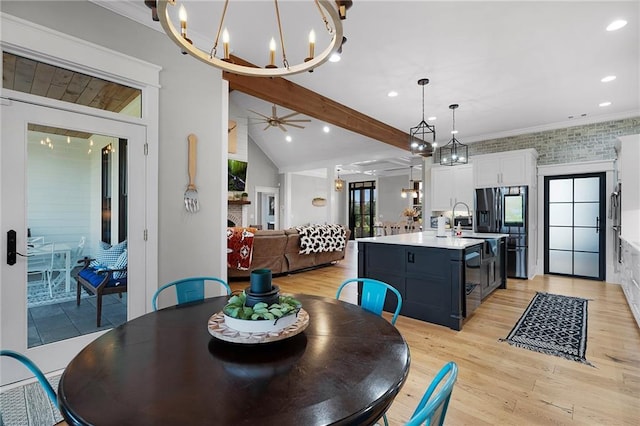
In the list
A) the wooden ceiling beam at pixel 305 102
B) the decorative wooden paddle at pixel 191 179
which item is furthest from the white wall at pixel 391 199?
the decorative wooden paddle at pixel 191 179

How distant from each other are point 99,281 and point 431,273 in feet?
10.4

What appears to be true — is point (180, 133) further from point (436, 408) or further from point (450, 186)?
point (450, 186)

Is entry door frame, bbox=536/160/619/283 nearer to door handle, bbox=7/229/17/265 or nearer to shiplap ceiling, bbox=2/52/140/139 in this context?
shiplap ceiling, bbox=2/52/140/139

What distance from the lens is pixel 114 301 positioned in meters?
2.59

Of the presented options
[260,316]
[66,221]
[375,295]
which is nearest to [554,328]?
[375,295]

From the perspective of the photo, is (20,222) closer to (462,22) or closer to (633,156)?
(462,22)

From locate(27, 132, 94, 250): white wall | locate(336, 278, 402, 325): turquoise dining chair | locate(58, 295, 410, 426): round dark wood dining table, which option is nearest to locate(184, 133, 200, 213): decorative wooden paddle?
locate(27, 132, 94, 250): white wall

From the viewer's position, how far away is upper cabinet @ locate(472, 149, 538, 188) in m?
5.52

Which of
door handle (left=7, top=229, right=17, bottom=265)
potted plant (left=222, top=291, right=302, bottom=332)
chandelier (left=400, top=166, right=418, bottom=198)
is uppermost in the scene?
chandelier (left=400, top=166, right=418, bottom=198)

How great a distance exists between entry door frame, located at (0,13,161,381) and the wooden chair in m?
0.17

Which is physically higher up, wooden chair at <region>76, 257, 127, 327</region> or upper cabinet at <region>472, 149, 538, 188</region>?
upper cabinet at <region>472, 149, 538, 188</region>

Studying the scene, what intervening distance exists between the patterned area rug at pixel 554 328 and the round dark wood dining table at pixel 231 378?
2408 millimetres

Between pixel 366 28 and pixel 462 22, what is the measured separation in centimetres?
84

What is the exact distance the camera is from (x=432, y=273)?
3.42m
